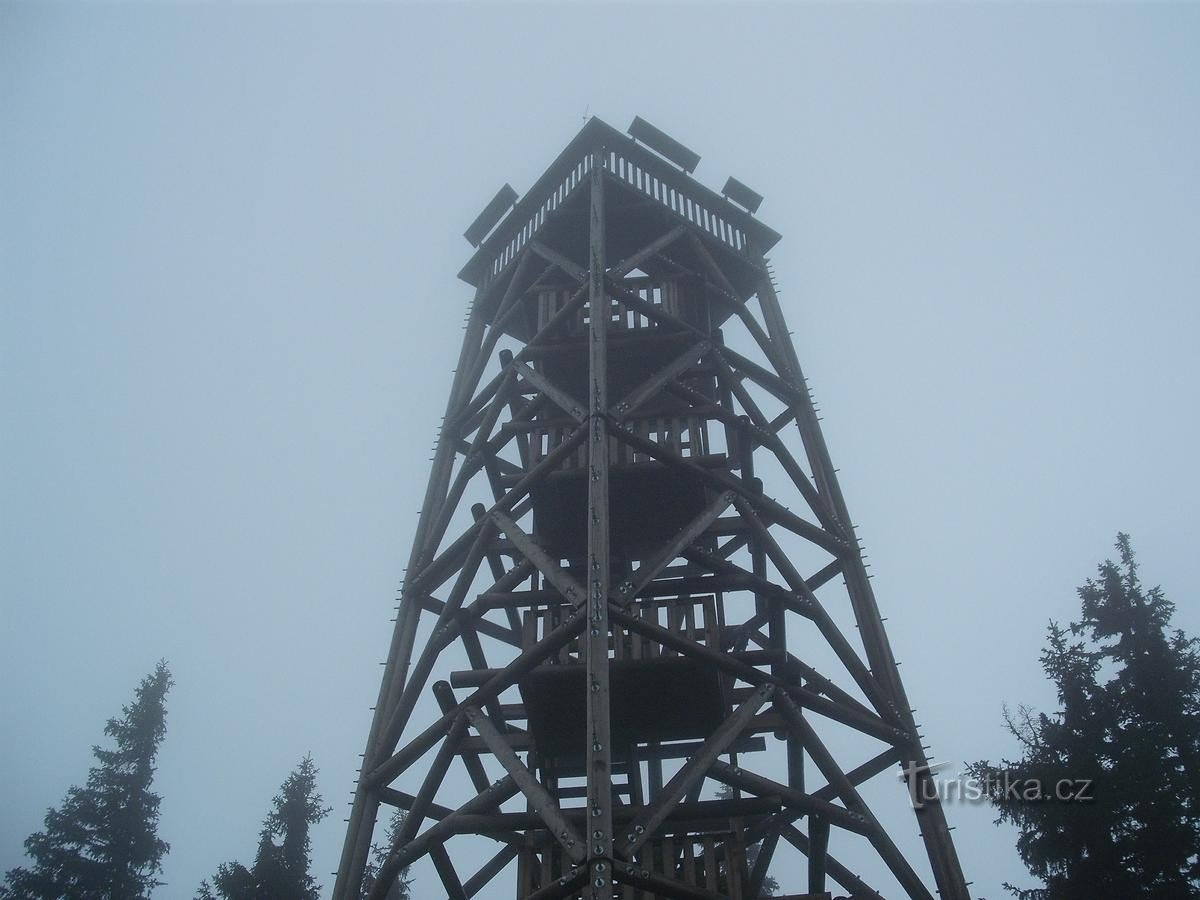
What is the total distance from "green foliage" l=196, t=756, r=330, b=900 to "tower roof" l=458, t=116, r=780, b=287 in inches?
587

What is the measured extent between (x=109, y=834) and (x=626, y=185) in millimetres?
19631

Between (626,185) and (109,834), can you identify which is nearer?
(626,185)

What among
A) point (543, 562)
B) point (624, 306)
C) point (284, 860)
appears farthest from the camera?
point (284, 860)

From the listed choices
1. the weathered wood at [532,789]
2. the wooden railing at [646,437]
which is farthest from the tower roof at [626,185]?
the weathered wood at [532,789]

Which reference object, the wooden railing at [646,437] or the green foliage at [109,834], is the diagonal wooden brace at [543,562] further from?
the green foliage at [109,834]

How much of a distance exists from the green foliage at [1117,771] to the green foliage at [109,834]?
18653 mm

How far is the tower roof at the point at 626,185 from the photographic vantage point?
12.3m

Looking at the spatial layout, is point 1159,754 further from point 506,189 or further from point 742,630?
point 506,189

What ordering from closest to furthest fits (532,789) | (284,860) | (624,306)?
1. (532,789)
2. (624,306)
3. (284,860)

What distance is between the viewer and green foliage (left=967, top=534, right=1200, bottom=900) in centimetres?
1162

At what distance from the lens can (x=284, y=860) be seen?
21172mm

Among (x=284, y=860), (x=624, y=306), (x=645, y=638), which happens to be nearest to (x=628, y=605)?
(x=645, y=638)

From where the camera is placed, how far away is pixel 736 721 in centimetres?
721

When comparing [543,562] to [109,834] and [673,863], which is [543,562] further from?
[109,834]
